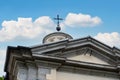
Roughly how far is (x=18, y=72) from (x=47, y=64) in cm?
152

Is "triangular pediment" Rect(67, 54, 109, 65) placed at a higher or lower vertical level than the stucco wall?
higher

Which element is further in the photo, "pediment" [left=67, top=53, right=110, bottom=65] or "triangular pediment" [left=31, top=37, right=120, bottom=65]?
"pediment" [left=67, top=53, right=110, bottom=65]

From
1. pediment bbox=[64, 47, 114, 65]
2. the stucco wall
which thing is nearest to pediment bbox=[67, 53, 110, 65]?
pediment bbox=[64, 47, 114, 65]

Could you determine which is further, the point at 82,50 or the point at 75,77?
the point at 82,50

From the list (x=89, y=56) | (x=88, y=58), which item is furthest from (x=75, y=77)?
(x=89, y=56)

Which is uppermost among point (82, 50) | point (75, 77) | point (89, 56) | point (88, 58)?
point (82, 50)

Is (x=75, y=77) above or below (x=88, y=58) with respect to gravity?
below

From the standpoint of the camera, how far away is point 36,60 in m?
18.0

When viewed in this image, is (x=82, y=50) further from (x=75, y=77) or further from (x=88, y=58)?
(x=75, y=77)

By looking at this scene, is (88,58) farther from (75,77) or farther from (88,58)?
(75,77)

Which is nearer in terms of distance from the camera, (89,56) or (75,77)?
(75,77)

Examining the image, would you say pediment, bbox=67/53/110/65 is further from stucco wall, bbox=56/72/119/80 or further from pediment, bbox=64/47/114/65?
stucco wall, bbox=56/72/119/80

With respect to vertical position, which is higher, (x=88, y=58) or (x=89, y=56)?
(x=89, y=56)

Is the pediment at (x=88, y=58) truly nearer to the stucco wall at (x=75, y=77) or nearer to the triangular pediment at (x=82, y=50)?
the triangular pediment at (x=82, y=50)
